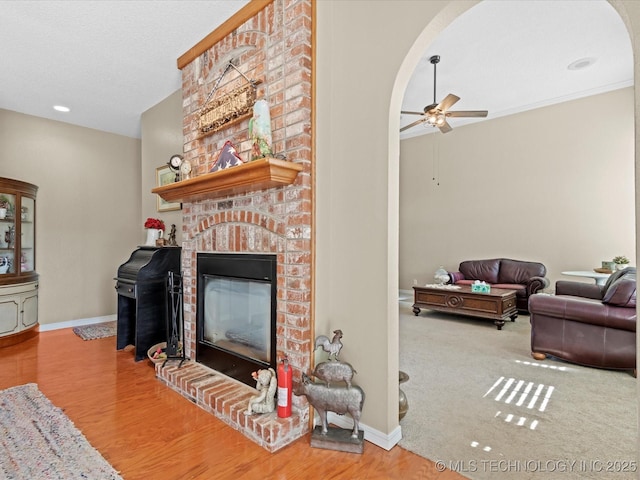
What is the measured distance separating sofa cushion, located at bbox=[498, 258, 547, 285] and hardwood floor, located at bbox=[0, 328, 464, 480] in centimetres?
456

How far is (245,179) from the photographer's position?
206cm

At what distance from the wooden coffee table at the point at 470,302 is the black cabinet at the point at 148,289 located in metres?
3.53

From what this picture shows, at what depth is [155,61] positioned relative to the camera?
10.5 ft

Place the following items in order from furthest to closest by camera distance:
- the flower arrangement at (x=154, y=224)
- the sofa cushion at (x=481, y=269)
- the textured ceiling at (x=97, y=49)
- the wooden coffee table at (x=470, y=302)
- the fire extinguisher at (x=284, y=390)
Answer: the sofa cushion at (x=481, y=269) < the wooden coffee table at (x=470, y=302) < the flower arrangement at (x=154, y=224) < the textured ceiling at (x=97, y=49) < the fire extinguisher at (x=284, y=390)

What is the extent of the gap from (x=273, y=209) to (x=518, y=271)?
4.84 meters

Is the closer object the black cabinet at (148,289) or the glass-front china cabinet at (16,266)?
the black cabinet at (148,289)

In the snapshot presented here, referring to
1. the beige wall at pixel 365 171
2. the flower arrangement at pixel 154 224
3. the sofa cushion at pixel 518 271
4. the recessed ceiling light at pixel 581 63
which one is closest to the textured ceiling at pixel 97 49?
the beige wall at pixel 365 171

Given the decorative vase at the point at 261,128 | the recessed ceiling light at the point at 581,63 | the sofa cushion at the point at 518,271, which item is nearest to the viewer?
the decorative vase at the point at 261,128

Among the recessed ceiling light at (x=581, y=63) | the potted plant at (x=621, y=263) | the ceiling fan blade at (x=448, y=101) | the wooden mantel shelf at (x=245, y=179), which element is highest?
the recessed ceiling light at (x=581, y=63)

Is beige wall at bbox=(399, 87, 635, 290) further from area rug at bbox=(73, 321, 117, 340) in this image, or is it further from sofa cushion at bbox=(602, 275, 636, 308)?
area rug at bbox=(73, 321, 117, 340)

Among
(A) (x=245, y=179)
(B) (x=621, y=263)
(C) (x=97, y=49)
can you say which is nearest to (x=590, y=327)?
(B) (x=621, y=263)

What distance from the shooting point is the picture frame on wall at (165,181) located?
3.74 metres

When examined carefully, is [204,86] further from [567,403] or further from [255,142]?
[567,403]

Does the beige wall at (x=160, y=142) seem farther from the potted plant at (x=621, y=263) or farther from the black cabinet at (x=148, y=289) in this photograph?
the potted plant at (x=621, y=263)
